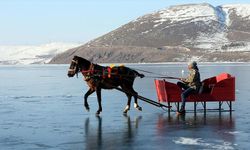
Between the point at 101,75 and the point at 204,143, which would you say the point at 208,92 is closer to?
the point at 101,75

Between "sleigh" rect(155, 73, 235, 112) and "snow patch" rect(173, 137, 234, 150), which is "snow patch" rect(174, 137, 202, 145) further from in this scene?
"sleigh" rect(155, 73, 235, 112)

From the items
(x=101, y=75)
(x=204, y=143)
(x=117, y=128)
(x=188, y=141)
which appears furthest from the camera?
(x=101, y=75)

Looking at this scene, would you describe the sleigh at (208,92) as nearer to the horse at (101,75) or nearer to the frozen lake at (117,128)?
the frozen lake at (117,128)

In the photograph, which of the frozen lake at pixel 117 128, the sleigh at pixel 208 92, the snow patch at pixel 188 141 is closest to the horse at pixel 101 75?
the frozen lake at pixel 117 128

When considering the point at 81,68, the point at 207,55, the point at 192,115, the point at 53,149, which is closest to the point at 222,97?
the point at 192,115

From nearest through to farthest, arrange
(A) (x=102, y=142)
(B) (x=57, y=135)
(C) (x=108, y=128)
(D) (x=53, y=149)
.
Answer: (D) (x=53, y=149) < (A) (x=102, y=142) < (B) (x=57, y=135) < (C) (x=108, y=128)

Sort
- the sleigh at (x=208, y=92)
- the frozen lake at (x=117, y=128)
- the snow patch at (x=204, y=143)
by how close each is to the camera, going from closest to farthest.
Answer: the snow patch at (x=204, y=143), the frozen lake at (x=117, y=128), the sleigh at (x=208, y=92)

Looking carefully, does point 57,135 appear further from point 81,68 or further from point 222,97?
point 222,97

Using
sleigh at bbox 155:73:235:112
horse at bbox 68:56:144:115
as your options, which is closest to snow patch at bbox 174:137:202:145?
sleigh at bbox 155:73:235:112

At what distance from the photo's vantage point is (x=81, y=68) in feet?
59.2

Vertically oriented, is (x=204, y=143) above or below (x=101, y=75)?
below

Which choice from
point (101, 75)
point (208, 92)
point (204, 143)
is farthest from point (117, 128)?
point (208, 92)

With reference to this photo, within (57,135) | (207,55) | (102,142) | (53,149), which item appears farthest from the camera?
(207,55)

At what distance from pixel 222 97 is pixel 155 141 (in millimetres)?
6119
